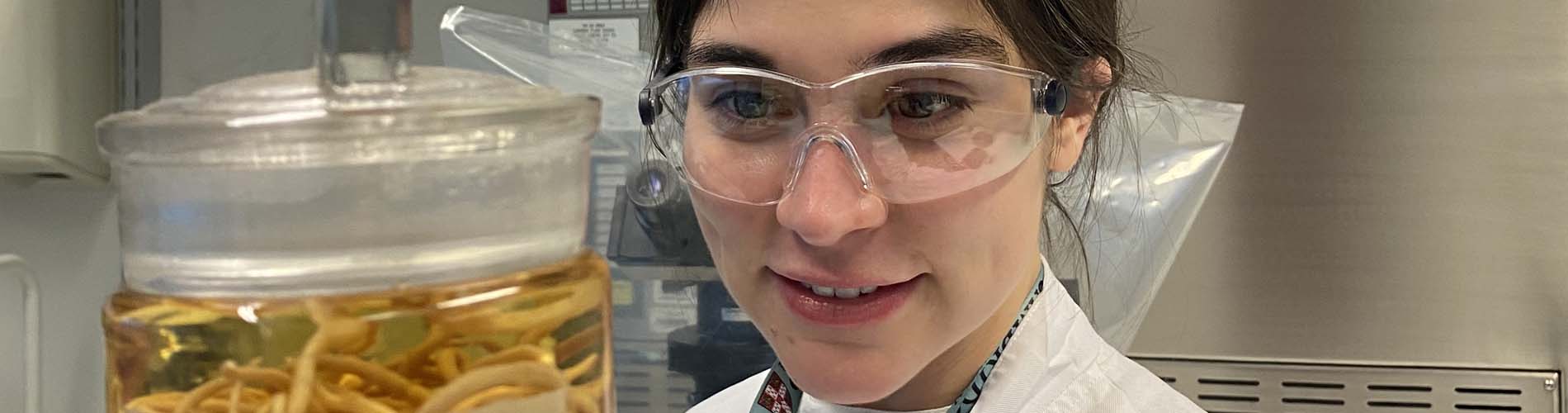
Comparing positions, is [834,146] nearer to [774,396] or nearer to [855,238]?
[855,238]

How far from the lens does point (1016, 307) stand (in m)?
0.93

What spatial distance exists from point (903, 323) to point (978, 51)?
8.2 inches

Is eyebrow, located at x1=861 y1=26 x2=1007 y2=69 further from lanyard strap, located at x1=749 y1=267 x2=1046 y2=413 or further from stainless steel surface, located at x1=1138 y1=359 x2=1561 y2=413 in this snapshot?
stainless steel surface, located at x1=1138 y1=359 x2=1561 y2=413

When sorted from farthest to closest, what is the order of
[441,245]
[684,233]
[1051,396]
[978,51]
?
[684,233], [1051,396], [978,51], [441,245]

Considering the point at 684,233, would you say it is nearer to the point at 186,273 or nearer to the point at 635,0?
the point at 635,0

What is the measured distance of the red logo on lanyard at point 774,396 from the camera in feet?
3.20

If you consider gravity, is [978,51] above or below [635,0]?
below

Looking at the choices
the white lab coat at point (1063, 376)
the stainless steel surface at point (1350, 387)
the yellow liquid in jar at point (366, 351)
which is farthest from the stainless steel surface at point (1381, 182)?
the yellow liquid in jar at point (366, 351)

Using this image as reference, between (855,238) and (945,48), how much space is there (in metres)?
0.15

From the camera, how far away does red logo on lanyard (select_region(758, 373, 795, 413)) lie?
3.20ft

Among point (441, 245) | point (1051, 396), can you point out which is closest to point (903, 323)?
point (1051, 396)

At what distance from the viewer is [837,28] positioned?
2.26 feet

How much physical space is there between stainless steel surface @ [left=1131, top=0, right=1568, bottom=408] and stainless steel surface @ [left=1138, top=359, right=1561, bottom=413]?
0.02 m

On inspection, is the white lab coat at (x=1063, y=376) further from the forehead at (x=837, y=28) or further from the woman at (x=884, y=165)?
the forehead at (x=837, y=28)
